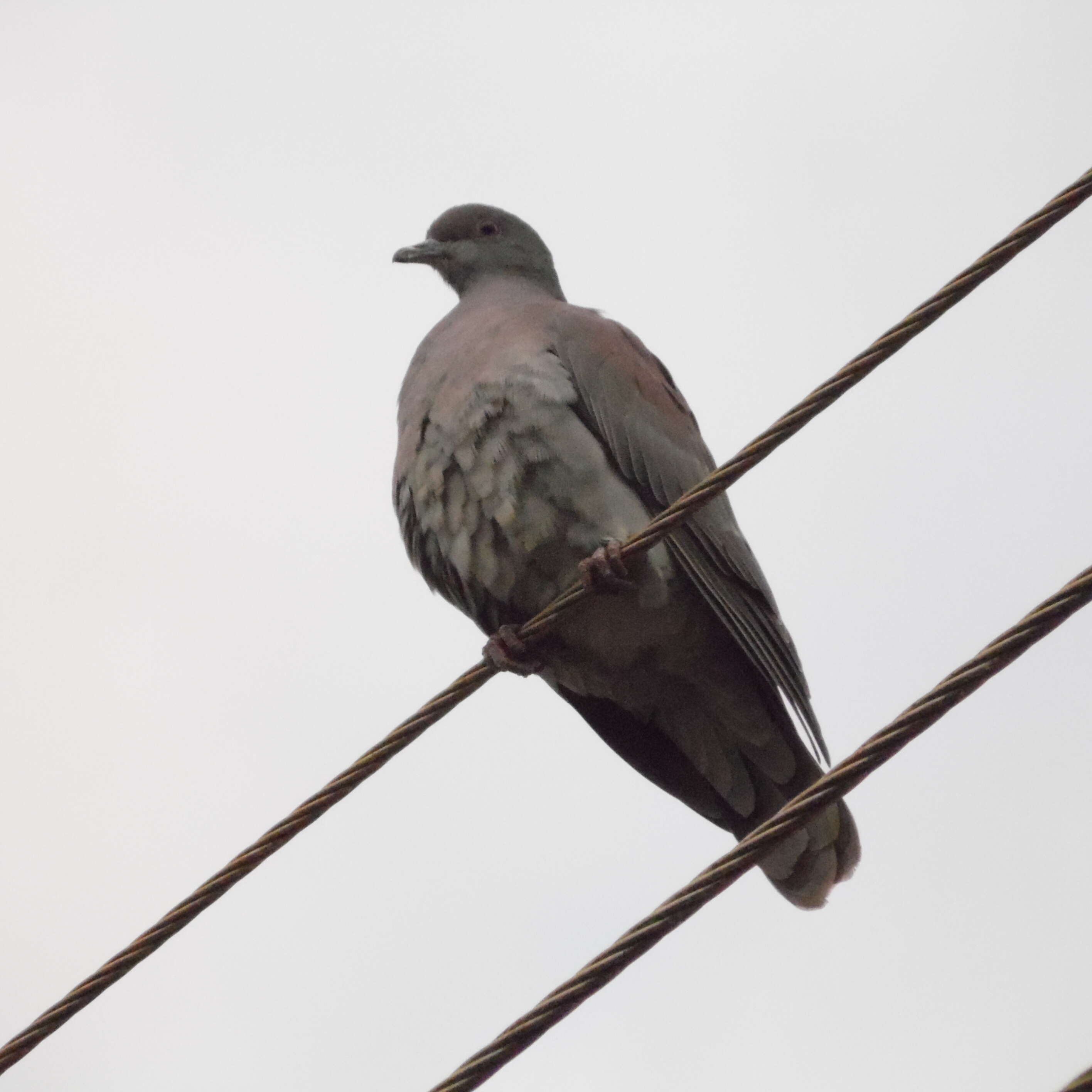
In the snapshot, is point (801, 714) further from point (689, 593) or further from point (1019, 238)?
point (1019, 238)

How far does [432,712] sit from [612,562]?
1.15 m

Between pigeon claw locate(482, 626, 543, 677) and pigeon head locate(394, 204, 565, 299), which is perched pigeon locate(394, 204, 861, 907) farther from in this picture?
pigeon head locate(394, 204, 565, 299)

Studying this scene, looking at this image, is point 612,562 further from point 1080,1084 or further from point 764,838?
point 1080,1084

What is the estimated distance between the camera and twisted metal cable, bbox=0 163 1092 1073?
2.78 metres

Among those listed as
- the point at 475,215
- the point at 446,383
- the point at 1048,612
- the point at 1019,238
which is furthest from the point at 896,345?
the point at 475,215

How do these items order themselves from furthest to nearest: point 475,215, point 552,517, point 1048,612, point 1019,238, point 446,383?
1. point 475,215
2. point 446,383
3. point 552,517
4. point 1019,238
5. point 1048,612

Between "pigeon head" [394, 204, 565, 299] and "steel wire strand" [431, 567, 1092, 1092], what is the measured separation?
388 cm

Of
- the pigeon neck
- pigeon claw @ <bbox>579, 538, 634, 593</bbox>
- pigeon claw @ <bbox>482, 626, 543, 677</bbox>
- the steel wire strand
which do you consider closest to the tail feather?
pigeon claw @ <bbox>482, 626, 543, 677</bbox>

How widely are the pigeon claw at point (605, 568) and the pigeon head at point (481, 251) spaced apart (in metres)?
2.10

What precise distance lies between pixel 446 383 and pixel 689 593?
0.90 metres

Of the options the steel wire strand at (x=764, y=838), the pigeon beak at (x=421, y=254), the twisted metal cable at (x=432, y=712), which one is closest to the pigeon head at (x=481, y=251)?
the pigeon beak at (x=421, y=254)

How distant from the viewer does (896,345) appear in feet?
9.50

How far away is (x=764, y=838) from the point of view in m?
2.55

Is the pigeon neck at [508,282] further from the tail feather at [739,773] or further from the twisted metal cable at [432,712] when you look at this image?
the twisted metal cable at [432,712]
